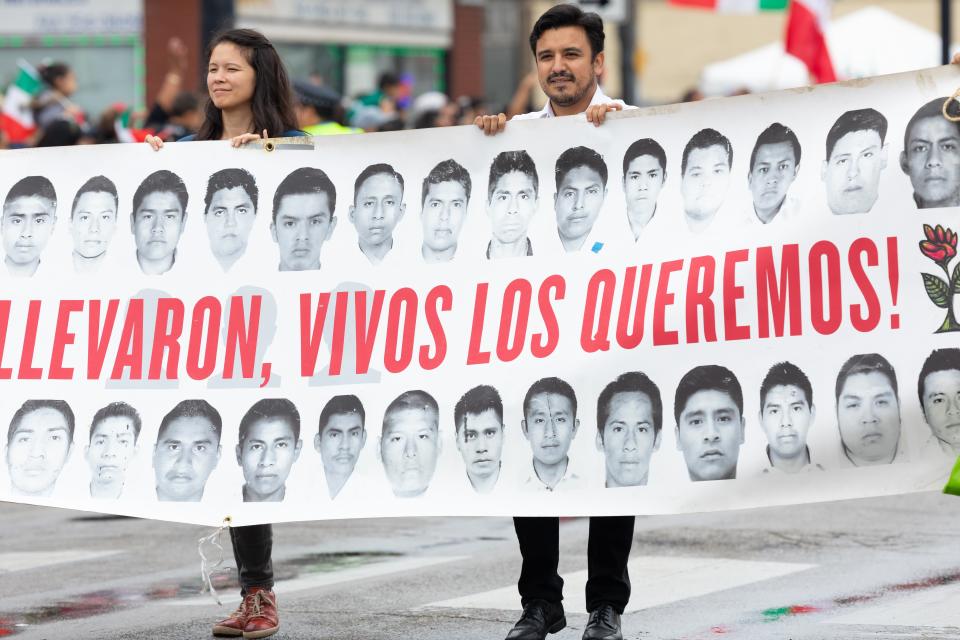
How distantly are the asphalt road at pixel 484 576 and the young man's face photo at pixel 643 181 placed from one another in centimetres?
146

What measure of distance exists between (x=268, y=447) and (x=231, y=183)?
88 cm

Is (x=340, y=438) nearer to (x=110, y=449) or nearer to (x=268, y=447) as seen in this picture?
(x=268, y=447)

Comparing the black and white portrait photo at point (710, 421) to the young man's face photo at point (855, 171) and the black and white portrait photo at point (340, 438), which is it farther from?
the black and white portrait photo at point (340, 438)

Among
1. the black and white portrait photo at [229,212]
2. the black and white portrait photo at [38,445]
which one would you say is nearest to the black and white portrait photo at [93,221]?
the black and white portrait photo at [229,212]

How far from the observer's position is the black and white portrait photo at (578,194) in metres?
5.88

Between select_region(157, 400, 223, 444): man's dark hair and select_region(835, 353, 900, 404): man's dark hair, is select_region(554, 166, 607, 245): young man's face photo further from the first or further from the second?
select_region(157, 400, 223, 444): man's dark hair

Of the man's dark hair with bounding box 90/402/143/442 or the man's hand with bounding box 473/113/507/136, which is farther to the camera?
the man's dark hair with bounding box 90/402/143/442

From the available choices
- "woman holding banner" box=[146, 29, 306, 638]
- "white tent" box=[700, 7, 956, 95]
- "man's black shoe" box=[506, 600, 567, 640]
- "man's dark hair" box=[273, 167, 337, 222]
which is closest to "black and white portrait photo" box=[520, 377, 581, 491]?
"man's black shoe" box=[506, 600, 567, 640]

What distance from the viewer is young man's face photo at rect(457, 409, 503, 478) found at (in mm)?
5781

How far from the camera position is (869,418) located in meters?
5.57

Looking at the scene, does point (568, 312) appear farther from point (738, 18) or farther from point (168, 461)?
point (738, 18)

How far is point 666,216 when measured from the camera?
19.1 ft

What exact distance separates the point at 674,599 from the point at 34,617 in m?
2.31

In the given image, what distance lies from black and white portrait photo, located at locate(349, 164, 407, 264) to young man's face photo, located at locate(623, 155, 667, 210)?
72cm
